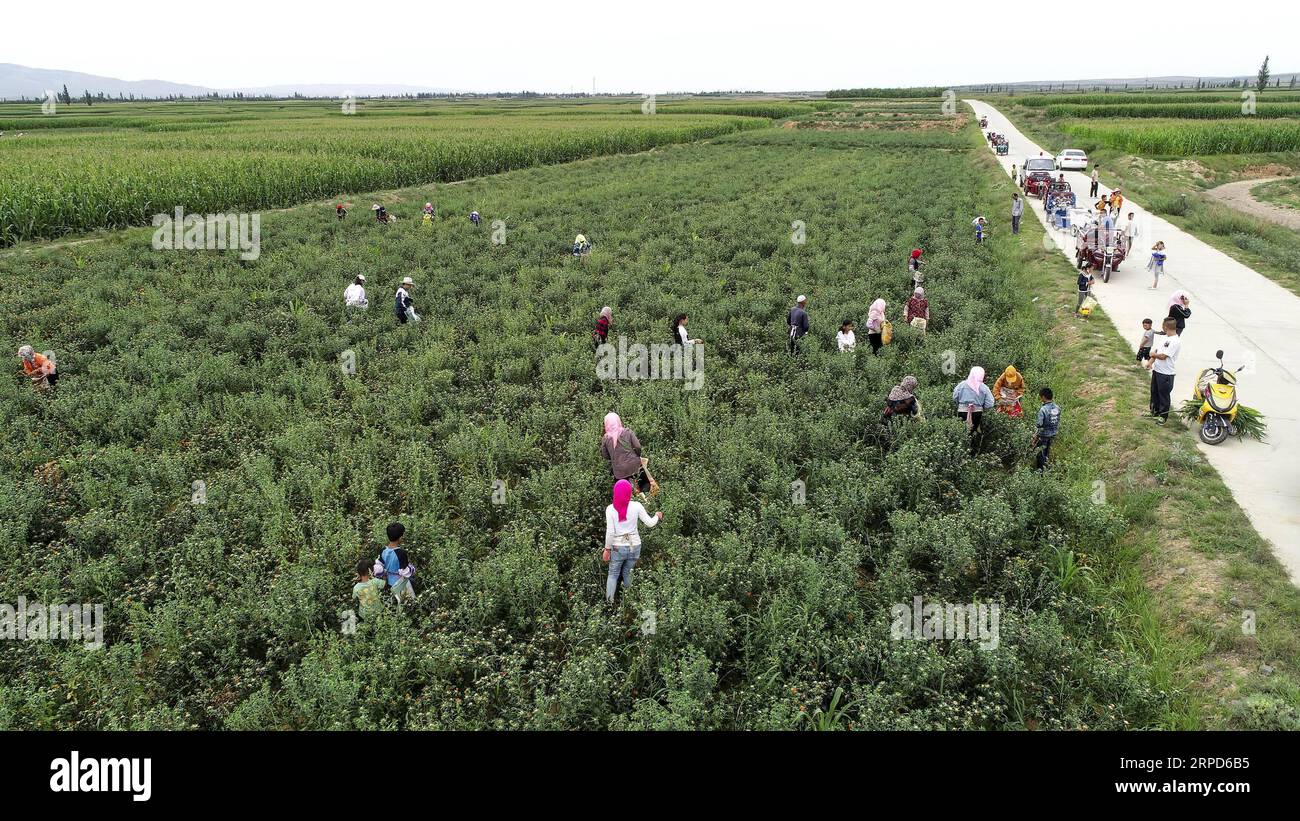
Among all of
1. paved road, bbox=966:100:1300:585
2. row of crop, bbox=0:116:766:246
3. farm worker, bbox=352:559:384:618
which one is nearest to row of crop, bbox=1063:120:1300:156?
paved road, bbox=966:100:1300:585

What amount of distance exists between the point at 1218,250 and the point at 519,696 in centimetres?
2459

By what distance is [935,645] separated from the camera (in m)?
6.16

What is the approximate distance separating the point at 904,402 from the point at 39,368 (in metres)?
14.7

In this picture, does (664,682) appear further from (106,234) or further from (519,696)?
(106,234)

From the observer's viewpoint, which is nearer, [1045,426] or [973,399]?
[1045,426]

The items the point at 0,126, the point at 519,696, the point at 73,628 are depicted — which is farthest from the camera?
the point at 0,126

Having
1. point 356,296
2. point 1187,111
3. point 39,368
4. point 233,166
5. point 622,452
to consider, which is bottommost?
point 622,452

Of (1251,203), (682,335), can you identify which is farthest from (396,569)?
(1251,203)

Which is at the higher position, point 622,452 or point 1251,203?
point 1251,203

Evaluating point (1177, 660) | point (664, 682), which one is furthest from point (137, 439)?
point (1177, 660)

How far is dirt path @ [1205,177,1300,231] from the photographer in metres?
27.4

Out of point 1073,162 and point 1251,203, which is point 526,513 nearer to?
point 1251,203

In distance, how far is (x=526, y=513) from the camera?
8484 millimetres

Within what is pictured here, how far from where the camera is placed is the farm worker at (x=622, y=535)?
22.5 feet
